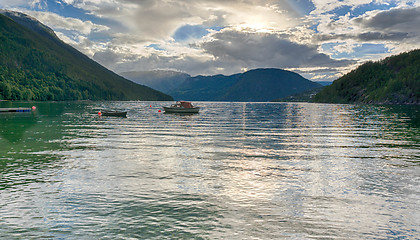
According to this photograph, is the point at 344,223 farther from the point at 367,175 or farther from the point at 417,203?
the point at 367,175

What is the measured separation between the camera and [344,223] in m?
13.5

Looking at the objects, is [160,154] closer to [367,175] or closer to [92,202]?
[92,202]

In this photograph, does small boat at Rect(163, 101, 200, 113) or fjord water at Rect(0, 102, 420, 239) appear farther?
small boat at Rect(163, 101, 200, 113)

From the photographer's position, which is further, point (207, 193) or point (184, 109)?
point (184, 109)

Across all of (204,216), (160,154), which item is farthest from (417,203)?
(160,154)

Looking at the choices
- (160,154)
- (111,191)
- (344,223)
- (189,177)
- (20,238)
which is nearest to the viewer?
(20,238)

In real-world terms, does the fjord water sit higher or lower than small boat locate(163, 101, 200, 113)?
lower

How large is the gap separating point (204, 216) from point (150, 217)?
259 cm

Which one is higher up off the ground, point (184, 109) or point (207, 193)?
point (184, 109)

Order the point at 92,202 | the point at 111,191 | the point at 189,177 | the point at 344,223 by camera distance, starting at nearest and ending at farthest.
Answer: the point at 344,223 < the point at 92,202 < the point at 111,191 < the point at 189,177

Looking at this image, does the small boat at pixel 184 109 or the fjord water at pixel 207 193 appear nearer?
the fjord water at pixel 207 193

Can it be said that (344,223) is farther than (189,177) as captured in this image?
No

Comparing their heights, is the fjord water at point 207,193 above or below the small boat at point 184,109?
below

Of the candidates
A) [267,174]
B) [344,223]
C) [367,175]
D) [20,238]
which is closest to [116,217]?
[20,238]
